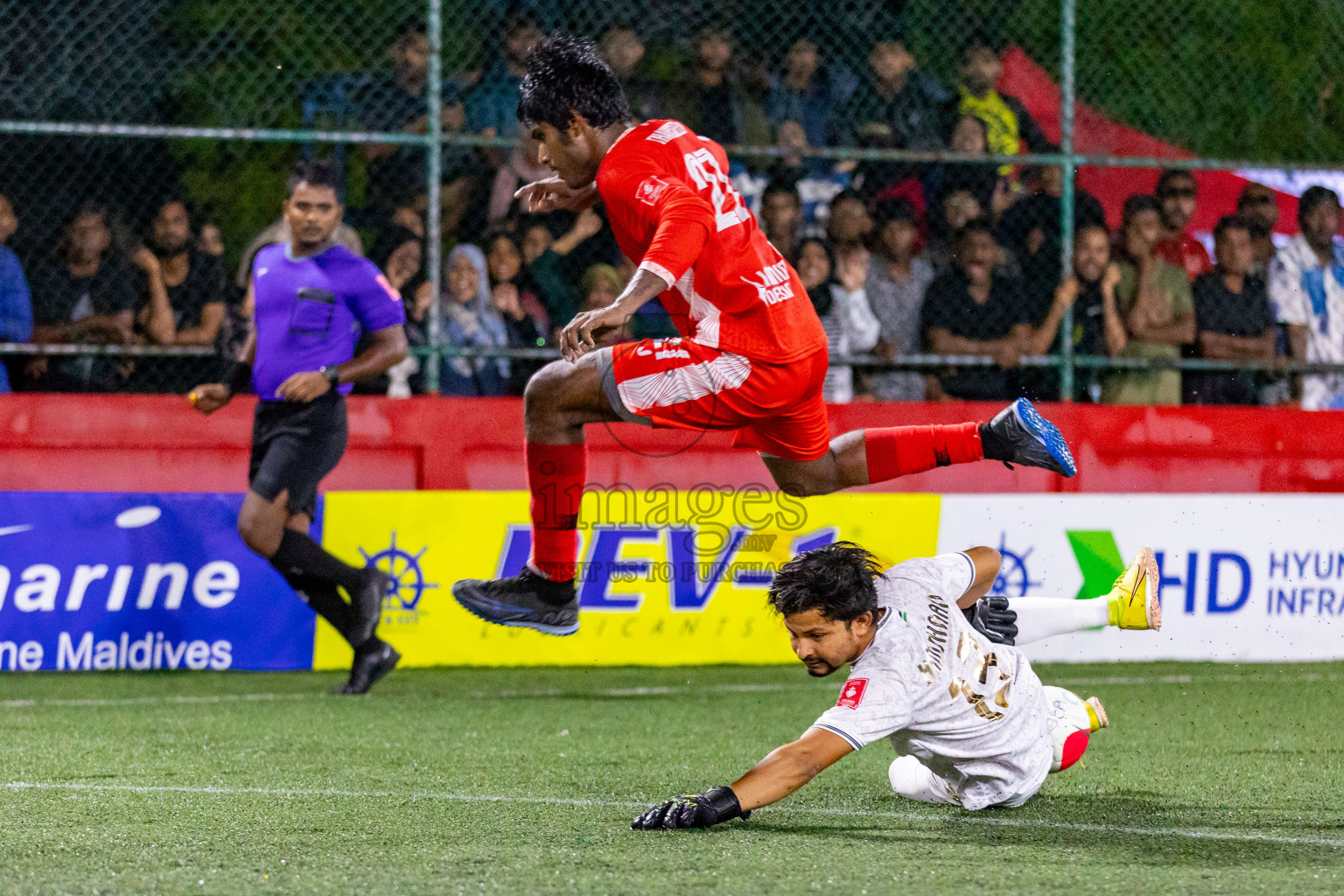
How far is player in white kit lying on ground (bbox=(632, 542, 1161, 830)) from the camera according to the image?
4.38m

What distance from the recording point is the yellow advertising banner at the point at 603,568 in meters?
8.66

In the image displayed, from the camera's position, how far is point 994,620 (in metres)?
5.28

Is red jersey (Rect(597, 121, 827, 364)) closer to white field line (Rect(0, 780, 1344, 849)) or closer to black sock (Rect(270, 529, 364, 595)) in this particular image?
white field line (Rect(0, 780, 1344, 849))

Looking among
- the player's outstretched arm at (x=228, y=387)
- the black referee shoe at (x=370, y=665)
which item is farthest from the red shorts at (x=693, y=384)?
the player's outstretched arm at (x=228, y=387)

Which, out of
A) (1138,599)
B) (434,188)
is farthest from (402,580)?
(1138,599)

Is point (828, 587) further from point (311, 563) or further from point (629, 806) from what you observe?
point (311, 563)

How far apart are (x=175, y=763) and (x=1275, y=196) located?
24.7 feet

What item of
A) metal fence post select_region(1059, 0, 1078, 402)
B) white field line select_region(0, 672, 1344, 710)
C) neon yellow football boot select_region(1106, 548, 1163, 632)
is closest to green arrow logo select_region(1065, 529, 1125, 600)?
white field line select_region(0, 672, 1344, 710)

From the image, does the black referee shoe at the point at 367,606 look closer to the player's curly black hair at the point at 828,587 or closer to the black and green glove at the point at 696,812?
the black and green glove at the point at 696,812

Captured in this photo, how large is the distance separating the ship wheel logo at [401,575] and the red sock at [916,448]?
338 centimetres

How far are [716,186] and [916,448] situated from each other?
1.18 m

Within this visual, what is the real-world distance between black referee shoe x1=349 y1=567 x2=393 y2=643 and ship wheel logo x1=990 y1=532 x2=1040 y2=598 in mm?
3091

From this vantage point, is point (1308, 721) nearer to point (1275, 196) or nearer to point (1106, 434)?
point (1106, 434)

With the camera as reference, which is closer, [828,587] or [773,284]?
[828,587]
